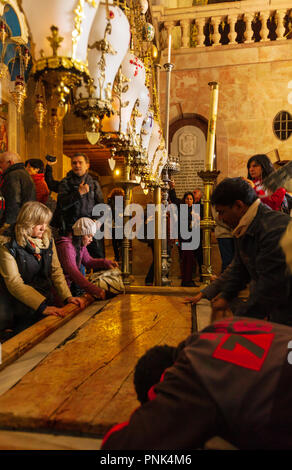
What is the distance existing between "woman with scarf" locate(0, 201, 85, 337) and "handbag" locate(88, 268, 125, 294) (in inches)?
12.2

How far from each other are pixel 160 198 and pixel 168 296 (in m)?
1.41

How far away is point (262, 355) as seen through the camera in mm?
936

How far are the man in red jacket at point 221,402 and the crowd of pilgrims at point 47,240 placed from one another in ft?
4.86

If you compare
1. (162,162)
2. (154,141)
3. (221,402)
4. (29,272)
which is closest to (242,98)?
(162,162)

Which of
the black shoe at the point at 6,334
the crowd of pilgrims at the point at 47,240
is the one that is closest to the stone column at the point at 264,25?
the crowd of pilgrims at the point at 47,240

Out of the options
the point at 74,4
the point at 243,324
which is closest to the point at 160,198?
the point at 74,4

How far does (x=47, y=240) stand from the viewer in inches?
118

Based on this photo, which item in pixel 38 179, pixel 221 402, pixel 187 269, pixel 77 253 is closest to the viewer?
pixel 221 402

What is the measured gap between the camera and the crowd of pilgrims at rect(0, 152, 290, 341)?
269cm

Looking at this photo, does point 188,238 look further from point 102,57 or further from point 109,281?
point 102,57

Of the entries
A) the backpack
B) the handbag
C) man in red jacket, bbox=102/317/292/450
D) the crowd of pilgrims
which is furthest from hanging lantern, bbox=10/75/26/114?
man in red jacket, bbox=102/317/292/450

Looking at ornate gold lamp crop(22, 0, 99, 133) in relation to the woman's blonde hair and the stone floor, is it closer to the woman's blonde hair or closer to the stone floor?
the stone floor

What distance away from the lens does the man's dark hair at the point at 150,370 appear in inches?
44.4

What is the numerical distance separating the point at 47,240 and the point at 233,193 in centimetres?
173
